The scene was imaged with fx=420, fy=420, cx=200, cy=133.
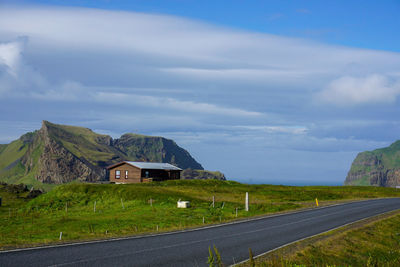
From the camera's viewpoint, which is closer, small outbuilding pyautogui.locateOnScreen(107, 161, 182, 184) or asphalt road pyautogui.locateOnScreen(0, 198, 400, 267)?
asphalt road pyautogui.locateOnScreen(0, 198, 400, 267)

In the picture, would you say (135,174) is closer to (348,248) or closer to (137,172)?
(137,172)

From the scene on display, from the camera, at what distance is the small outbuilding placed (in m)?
89.4

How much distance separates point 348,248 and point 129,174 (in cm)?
7152

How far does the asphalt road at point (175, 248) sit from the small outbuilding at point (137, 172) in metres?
61.4

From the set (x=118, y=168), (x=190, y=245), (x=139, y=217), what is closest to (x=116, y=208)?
(x=139, y=217)

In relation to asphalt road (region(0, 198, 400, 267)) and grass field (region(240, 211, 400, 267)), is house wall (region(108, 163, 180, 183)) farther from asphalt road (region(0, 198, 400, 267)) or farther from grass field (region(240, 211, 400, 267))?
grass field (region(240, 211, 400, 267))

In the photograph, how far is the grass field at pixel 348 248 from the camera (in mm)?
17547

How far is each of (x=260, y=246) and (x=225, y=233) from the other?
4304 millimetres

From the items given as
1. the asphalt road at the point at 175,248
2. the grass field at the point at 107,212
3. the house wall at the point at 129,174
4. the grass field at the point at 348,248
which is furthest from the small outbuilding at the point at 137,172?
the grass field at the point at 348,248

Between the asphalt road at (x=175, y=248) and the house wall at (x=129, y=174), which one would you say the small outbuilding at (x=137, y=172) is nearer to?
the house wall at (x=129, y=174)

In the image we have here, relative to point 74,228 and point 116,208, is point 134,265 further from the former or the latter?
point 116,208

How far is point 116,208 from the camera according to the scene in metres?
47.7

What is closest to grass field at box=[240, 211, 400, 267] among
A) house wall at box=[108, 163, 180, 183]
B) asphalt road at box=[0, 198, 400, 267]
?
asphalt road at box=[0, 198, 400, 267]

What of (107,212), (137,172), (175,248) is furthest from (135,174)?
(175,248)
